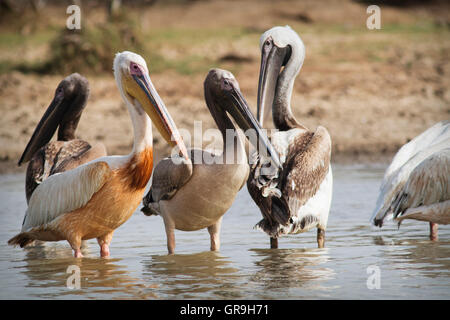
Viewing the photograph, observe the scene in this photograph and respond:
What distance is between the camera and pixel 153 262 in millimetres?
5949

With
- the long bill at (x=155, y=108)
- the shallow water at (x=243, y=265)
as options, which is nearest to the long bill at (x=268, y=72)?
the shallow water at (x=243, y=265)

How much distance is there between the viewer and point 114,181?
5.48m

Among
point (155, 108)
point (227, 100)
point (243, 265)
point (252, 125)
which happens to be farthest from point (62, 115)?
point (243, 265)

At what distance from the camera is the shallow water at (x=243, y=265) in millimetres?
4961

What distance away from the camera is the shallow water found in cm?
496

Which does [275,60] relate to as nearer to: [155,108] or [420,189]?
[155,108]

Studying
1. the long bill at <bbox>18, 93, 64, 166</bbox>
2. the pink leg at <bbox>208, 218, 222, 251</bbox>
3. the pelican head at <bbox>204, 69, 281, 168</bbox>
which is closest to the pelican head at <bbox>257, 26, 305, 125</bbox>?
the pelican head at <bbox>204, 69, 281, 168</bbox>

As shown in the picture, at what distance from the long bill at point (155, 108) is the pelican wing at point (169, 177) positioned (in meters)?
0.25

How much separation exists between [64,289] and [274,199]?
1.59m

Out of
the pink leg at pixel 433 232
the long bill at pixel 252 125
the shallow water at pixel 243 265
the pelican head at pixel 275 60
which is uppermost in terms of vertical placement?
the pelican head at pixel 275 60

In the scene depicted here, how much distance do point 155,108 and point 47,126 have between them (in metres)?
1.95

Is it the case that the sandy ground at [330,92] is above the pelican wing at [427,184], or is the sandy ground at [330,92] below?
above

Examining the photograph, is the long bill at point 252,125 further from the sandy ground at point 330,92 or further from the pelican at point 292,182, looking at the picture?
the sandy ground at point 330,92
